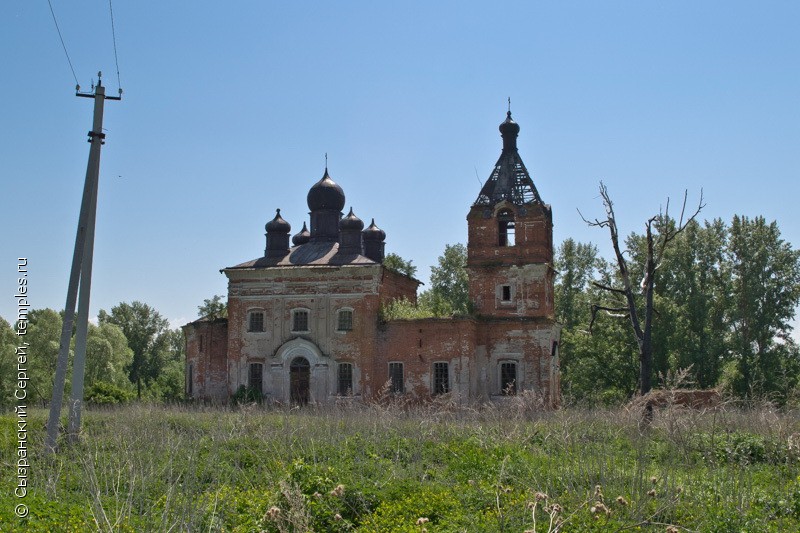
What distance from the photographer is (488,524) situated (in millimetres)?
8477

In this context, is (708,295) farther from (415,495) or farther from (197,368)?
(415,495)

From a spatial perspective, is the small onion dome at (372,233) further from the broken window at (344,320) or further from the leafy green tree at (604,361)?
the leafy green tree at (604,361)

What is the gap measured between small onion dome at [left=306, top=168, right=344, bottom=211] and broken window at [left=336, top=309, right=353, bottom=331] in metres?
5.39

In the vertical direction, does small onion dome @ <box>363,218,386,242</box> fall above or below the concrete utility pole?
above

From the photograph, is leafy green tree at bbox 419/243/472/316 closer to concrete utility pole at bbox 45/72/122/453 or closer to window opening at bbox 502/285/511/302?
window opening at bbox 502/285/511/302

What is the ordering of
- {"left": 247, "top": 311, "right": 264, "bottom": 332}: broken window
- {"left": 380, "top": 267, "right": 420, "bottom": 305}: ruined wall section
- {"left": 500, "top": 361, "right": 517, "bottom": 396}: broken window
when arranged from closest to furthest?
{"left": 500, "top": 361, "right": 517, "bottom": 396}: broken window
{"left": 380, "top": 267, "right": 420, "bottom": 305}: ruined wall section
{"left": 247, "top": 311, "right": 264, "bottom": 332}: broken window

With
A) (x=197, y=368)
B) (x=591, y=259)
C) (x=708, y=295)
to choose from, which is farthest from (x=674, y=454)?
(x=591, y=259)

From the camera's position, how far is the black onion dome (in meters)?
38.2

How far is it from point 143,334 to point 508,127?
4214 centimetres

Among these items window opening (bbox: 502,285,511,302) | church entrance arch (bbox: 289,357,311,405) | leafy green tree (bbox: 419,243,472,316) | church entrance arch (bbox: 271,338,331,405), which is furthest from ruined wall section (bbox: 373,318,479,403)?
leafy green tree (bbox: 419,243,472,316)

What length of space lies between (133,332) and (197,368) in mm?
34077

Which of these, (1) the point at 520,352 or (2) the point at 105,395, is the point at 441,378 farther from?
(2) the point at 105,395

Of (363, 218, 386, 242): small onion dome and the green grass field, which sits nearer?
the green grass field

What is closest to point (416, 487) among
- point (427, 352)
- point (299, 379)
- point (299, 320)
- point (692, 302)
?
point (427, 352)
